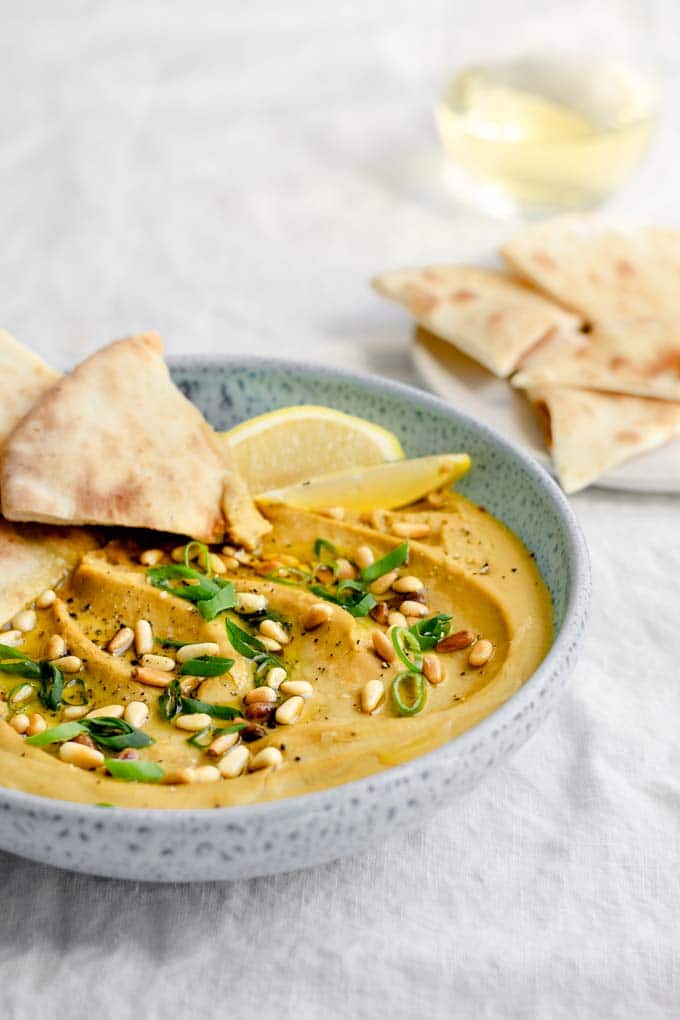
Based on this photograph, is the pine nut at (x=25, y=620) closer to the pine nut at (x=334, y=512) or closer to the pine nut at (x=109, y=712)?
the pine nut at (x=109, y=712)

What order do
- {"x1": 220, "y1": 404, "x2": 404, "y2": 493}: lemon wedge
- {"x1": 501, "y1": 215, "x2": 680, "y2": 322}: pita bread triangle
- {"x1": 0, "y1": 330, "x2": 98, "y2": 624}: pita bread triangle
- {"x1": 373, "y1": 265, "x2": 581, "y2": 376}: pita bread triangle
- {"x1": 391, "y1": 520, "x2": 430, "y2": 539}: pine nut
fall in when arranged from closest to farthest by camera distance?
{"x1": 0, "y1": 330, "x2": 98, "y2": 624}: pita bread triangle < {"x1": 391, "y1": 520, "x2": 430, "y2": 539}: pine nut < {"x1": 220, "y1": 404, "x2": 404, "y2": 493}: lemon wedge < {"x1": 373, "y1": 265, "x2": 581, "y2": 376}: pita bread triangle < {"x1": 501, "y1": 215, "x2": 680, "y2": 322}: pita bread triangle

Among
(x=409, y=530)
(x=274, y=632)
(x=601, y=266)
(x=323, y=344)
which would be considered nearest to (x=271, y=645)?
(x=274, y=632)

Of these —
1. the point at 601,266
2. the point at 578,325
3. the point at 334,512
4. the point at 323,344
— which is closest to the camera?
the point at 334,512

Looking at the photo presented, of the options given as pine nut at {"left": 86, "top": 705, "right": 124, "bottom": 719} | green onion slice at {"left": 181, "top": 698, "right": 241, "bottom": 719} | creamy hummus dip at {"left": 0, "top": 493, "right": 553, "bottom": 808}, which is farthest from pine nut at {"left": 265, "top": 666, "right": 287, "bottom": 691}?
pine nut at {"left": 86, "top": 705, "right": 124, "bottom": 719}

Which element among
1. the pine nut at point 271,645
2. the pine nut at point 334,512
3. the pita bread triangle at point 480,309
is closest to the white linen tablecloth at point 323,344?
the pita bread triangle at point 480,309

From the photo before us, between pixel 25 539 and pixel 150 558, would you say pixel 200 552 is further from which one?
pixel 25 539

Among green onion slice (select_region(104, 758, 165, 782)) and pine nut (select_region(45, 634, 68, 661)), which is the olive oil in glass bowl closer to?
pine nut (select_region(45, 634, 68, 661))
